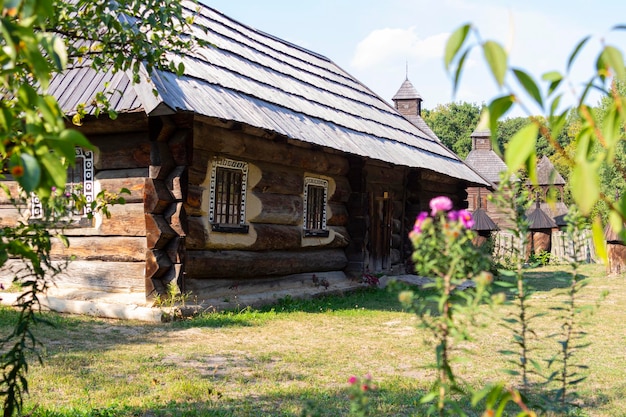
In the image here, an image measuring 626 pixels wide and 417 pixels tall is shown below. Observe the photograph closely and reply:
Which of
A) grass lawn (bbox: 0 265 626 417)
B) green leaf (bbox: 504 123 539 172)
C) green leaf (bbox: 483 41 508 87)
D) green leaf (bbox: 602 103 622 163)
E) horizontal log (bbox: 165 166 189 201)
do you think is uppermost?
horizontal log (bbox: 165 166 189 201)

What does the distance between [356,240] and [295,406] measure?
28.0 feet

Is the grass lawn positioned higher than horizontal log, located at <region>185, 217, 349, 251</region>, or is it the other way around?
horizontal log, located at <region>185, 217, 349, 251</region>

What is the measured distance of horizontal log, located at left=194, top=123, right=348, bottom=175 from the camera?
9125mm

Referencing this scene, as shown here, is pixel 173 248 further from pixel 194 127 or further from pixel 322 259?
pixel 322 259

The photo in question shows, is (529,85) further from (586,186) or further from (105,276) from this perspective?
(105,276)

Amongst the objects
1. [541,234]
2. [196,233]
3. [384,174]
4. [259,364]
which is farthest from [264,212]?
[541,234]

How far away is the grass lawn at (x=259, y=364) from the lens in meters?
4.68

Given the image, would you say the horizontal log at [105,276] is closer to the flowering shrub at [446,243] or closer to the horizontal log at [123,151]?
the horizontal log at [123,151]

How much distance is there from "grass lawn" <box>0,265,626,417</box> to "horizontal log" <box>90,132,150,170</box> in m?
2.14

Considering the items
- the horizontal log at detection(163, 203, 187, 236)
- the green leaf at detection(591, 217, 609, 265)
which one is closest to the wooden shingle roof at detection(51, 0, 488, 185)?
the horizontal log at detection(163, 203, 187, 236)

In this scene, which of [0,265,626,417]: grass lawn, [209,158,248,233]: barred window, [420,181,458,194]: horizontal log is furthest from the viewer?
[420,181,458,194]: horizontal log

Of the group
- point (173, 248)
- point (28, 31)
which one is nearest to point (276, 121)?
point (173, 248)

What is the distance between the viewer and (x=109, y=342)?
6.93 metres

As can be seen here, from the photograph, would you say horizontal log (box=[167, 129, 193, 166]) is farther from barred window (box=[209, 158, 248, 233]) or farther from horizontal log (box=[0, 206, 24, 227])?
horizontal log (box=[0, 206, 24, 227])
